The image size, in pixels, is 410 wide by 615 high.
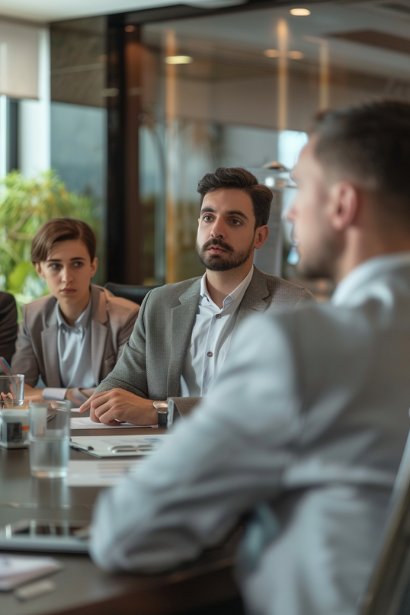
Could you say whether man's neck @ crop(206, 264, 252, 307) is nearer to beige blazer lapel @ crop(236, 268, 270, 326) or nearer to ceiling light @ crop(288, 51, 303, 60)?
beige blazer lapel @ crop(236, 268, 270, 326)

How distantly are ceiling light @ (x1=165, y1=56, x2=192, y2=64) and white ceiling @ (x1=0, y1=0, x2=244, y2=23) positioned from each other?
1.27ft

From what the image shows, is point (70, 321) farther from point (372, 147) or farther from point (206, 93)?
point (206, 93)

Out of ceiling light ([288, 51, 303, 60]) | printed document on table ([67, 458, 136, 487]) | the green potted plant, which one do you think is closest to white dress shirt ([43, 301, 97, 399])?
printed document on table ([67, 458, 136, 487])

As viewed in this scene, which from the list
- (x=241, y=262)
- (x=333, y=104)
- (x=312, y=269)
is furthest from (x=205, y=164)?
(x=312, y=269)

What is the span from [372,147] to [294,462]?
0.46 metres

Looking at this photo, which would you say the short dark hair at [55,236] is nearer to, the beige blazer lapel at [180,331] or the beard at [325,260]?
the beige blazer lapel at [180,331]

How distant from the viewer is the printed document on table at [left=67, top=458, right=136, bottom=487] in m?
2.07

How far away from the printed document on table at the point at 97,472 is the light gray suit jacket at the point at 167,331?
108cm

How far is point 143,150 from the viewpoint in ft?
25.7

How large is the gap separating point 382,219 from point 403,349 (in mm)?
202

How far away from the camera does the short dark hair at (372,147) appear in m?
1.48

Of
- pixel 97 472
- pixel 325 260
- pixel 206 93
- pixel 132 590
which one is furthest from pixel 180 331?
pixel 206 93

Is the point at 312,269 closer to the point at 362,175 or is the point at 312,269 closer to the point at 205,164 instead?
the point at 362,175

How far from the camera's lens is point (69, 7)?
7633 millimetres
